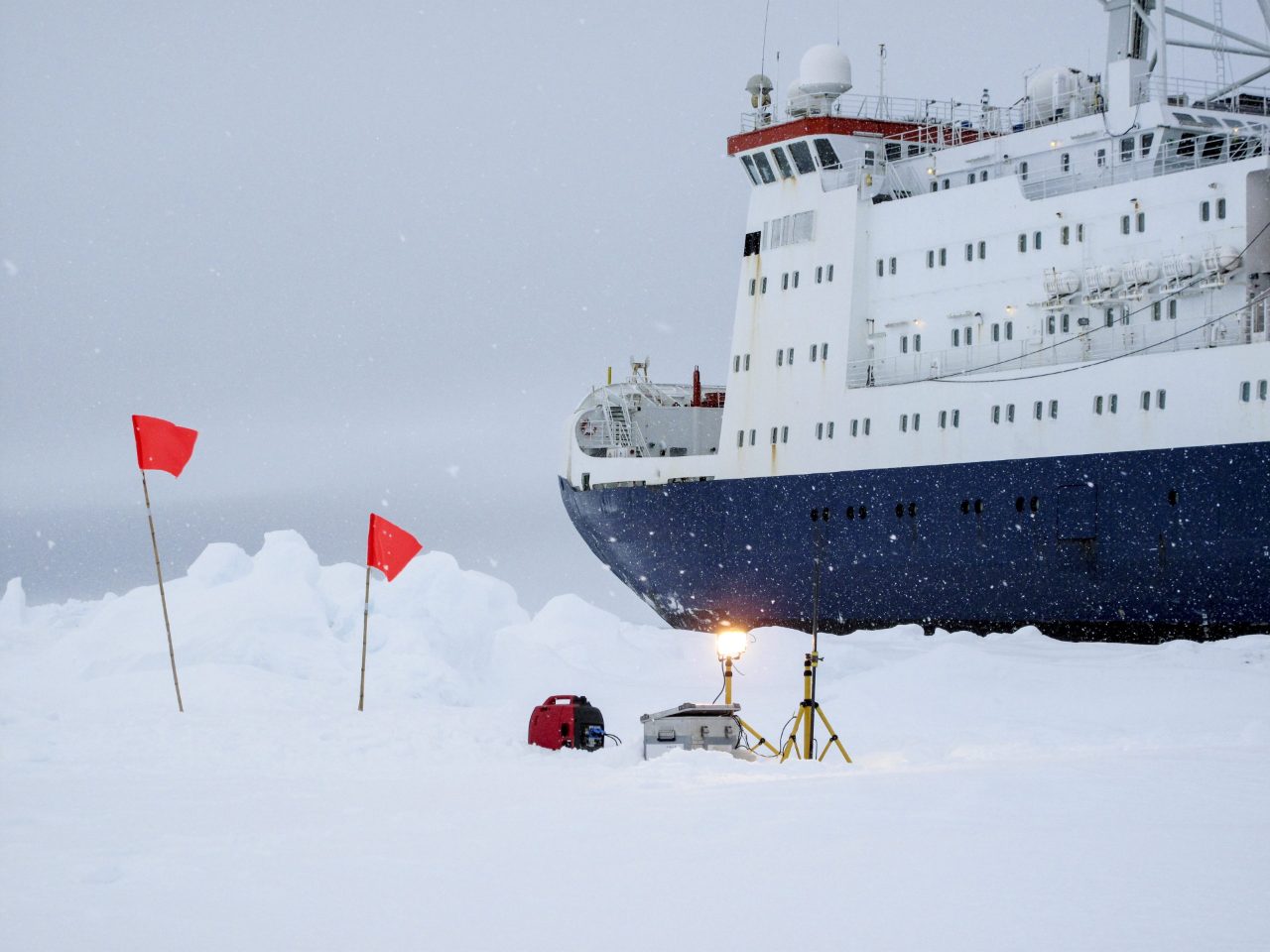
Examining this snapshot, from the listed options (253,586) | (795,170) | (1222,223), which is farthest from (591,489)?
(1222,223)

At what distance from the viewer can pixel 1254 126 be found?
3027 centimetres

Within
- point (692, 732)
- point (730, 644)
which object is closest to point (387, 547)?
point (730, 644)

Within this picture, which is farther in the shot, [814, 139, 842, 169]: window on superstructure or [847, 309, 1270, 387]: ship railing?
[814, 139, 842, 169]: window on superstructure

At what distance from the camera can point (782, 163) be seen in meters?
35.3

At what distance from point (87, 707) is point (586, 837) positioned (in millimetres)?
12059

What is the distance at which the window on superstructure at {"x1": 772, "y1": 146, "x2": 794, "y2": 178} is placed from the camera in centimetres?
3516

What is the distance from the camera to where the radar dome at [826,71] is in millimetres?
35625

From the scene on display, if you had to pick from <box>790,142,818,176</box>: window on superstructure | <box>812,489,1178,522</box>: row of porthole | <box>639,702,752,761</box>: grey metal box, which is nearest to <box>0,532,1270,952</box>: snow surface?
<box>639,702,752,761</box>: grey metal box

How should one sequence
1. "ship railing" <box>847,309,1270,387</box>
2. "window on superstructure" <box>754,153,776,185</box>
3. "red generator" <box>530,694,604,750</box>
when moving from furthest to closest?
1. "window on superstructure" <box>754,153,776,185</box>
2. "ship railing" <box>847,309,1270,387</box>
3. "red generator" <box>530,694,604,750</box>

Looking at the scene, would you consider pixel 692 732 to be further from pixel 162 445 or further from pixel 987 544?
pixel 987 544

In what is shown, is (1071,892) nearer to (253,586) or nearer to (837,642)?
(837,642)

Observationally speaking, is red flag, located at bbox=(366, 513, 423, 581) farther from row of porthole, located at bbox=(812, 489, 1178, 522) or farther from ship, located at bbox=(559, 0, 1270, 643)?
row of porthole, located at bbox=(812, 489, 1178, 522)

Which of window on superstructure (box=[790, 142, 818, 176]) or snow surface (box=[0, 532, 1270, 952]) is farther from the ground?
window on superstructure (box=[790, 142, 818, 176])

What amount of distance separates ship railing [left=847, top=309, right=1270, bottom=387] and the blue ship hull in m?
2.22
